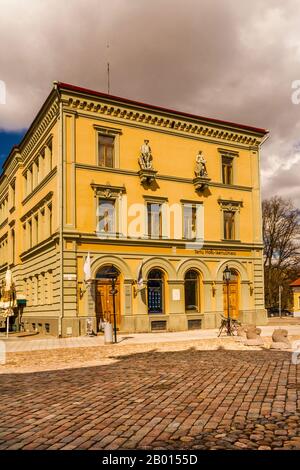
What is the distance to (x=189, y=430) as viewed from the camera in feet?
20.5

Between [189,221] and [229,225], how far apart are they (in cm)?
323

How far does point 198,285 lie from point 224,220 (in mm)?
4569

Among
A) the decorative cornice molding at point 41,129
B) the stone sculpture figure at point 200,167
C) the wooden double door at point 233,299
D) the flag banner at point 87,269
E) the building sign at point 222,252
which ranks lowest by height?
the wooden double door at point 233,299

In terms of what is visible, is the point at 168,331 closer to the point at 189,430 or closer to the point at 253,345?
the point at 253,345

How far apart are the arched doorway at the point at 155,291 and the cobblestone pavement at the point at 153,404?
1218cm

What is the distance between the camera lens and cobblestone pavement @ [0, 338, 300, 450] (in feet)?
19.3

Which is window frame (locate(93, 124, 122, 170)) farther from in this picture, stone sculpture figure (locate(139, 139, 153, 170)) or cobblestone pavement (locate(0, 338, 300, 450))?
cobblestone pavement (locate(0, 338, 300, 450))

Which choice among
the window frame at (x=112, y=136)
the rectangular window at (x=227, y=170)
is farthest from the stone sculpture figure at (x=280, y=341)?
the rectangular window at (x=227, y=170)

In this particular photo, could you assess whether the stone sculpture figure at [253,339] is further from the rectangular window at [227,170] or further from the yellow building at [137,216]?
the rectangular window at [227,170]

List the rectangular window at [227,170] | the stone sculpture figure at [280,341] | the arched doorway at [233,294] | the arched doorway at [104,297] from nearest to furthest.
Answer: the stone sculpture figure at [280,341] < the arched doorway at [104,297] < the arched doorway at [233,294] < the rectangular window at [227,170]

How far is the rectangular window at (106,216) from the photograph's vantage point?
82.9 ft

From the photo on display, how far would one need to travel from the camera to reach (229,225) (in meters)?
30.0

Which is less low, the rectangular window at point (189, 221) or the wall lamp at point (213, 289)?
the rectangular window at point (189, 221)

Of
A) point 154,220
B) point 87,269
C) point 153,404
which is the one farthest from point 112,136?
point 153,404
